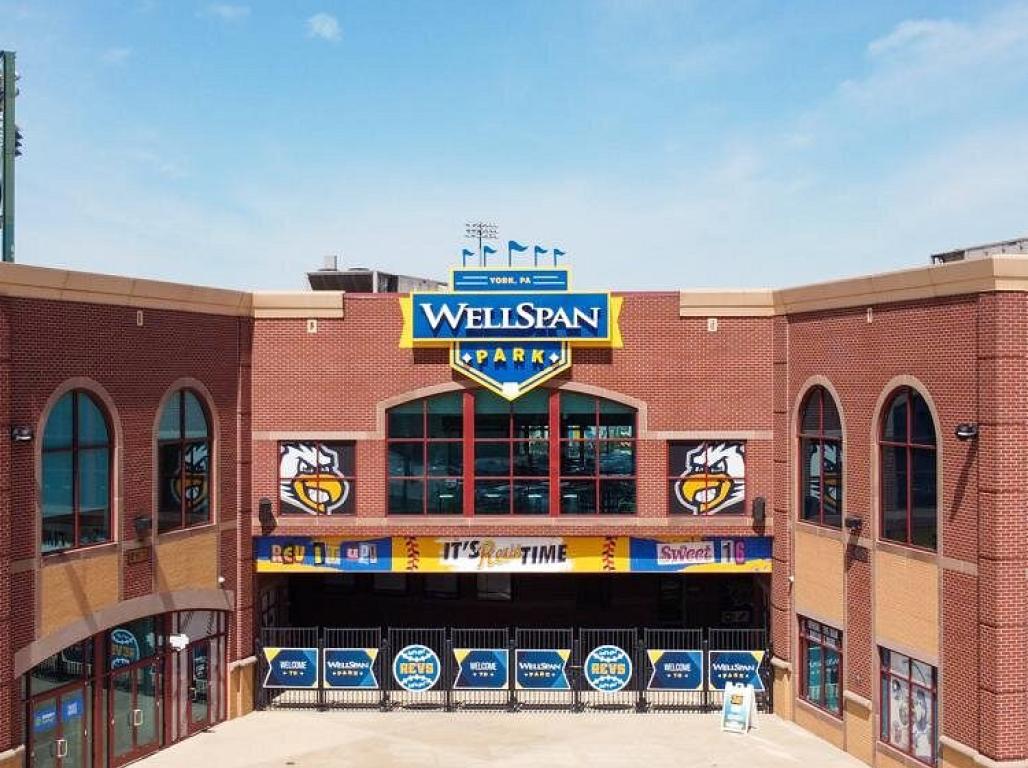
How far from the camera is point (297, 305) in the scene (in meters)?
25.7

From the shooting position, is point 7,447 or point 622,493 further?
point 622,493

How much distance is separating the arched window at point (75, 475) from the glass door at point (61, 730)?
10.3ft

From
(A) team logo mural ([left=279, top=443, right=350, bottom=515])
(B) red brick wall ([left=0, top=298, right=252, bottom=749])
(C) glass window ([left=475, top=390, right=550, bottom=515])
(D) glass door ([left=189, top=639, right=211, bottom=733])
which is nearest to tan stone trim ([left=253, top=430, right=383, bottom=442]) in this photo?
(A) team logo mural ([left=279, top=443, right=350, bottom=515])

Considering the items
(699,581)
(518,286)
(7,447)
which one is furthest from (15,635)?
(699,581)

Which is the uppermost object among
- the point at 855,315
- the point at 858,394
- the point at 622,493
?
the point at 855,315

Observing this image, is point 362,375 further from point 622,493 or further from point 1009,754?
point 1009,754

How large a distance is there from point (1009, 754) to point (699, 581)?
14000 millimetres

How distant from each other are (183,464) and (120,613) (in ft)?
12.7

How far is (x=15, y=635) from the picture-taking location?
18672 mm

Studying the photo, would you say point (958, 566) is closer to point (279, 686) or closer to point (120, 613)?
point (279, 686)

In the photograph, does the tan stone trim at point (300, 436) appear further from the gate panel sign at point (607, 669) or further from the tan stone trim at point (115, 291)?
the gate panel sign at point (607, 669)

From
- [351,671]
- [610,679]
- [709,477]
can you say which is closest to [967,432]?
[709,477]

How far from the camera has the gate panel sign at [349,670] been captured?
26.0 metres

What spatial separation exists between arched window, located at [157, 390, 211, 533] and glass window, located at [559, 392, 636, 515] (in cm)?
906
